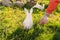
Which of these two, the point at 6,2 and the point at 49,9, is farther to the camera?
the point at 6,2

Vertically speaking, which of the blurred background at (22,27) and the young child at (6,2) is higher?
the young child at (6,2)

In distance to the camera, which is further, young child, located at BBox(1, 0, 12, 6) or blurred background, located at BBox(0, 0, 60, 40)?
young child, located at BBox(1, 0, 12, 6)

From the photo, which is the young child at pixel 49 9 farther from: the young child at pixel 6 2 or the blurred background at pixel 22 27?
the young child at pixel 6 2

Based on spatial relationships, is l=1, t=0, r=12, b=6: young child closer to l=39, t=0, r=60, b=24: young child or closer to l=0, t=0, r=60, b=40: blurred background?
l=0, t=0, r=60, b=40: blurred background

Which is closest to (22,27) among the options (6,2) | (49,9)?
(49,9)

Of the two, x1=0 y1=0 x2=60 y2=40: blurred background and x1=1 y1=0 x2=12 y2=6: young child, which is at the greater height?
x1=1 y1=0 x2=12 y2=6: young child

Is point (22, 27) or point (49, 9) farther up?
point (49, 9)

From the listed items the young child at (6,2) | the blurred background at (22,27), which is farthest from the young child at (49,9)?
the young child at (6,2)

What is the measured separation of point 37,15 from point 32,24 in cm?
45

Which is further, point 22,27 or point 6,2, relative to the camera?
point 6,2

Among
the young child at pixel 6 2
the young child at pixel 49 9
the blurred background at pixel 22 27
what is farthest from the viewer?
the young child at pixel 6 2

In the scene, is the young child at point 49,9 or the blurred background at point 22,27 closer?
the blurred background at point 22,27

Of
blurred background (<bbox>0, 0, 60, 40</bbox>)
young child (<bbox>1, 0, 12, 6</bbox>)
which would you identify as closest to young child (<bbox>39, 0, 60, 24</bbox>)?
blurred background (<bbox>0, 0, 60, 40</bbox>)

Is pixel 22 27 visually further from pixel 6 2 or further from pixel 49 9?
pixel 6 2
